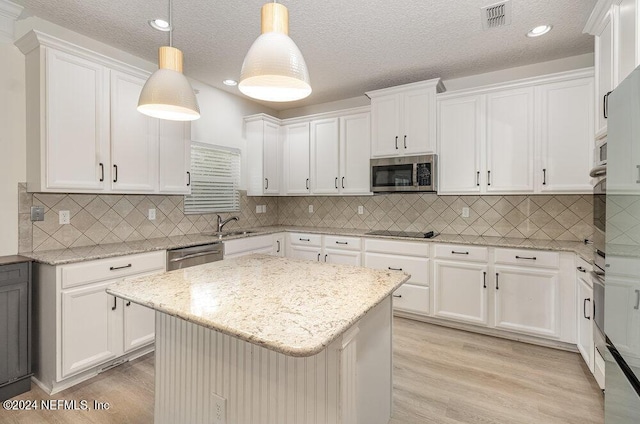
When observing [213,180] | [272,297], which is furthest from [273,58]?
[213,180]

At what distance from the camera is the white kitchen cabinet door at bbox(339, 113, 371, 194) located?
158 inches

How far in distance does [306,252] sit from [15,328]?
9.10 feet

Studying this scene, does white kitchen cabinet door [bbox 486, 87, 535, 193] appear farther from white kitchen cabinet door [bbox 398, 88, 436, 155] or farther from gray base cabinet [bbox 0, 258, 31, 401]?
gray base cabinet [bbox 0, 258, 31, 401]

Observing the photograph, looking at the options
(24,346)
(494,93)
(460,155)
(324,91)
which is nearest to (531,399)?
(460,155)

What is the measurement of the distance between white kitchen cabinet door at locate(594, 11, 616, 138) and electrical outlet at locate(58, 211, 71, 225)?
3960 mm

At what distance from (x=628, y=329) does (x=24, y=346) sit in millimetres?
3377

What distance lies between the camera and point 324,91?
13.8 feet

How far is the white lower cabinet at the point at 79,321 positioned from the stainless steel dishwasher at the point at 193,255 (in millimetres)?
310

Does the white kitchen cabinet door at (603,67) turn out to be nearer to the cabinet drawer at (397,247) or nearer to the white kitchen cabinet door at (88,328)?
the cabinet drawer at (397,247)

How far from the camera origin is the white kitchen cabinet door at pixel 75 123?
2355 millimetres

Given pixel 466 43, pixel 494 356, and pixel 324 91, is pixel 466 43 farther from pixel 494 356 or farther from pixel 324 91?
pixel 494 356

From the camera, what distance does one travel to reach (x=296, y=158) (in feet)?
15.0

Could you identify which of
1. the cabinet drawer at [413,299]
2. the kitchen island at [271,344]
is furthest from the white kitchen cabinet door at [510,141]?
the kitchen island at [271,344]

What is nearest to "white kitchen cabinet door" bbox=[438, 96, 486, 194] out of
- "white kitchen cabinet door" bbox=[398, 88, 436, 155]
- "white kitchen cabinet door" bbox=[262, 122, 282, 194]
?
"white kitchen cabinet door" bbox=[398, 88, 436, 155]
